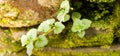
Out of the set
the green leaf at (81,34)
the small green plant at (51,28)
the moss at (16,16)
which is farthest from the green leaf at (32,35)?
the green leaf at (81,34)

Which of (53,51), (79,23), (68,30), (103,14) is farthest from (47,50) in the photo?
(103,14)

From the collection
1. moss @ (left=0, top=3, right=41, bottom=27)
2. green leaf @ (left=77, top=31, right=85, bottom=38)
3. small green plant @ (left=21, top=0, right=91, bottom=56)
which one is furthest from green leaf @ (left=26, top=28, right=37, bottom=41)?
green leaf @ (left=77, top=31, right=85, bottom=38)

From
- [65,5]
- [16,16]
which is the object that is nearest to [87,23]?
[65,5]

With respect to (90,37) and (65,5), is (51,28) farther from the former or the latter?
(90,37)

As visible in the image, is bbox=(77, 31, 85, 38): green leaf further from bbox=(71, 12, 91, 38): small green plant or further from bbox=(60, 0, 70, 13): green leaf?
bbox=(60, 0, 70, 13): green leaf

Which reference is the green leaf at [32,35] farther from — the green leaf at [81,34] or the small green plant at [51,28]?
the green leaf at [81,34]

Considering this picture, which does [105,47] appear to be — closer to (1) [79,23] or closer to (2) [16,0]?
(1) [79,23]

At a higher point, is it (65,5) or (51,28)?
(65,5)

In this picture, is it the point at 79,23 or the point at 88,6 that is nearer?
the point at 79,23
